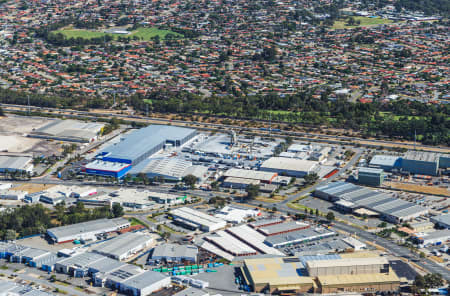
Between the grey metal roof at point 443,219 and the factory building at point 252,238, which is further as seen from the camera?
the grey metal roof at point 443,219

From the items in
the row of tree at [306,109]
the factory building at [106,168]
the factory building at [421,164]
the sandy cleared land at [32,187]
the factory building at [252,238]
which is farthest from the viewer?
the row of tree at [306,109]

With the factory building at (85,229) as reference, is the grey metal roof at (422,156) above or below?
above

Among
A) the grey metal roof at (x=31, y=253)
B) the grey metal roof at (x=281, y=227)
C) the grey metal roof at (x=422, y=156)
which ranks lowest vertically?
the grey metal roof at (x=31, y=253)

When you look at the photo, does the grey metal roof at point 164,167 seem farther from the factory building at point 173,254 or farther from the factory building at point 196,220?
the factory building at point 173,254

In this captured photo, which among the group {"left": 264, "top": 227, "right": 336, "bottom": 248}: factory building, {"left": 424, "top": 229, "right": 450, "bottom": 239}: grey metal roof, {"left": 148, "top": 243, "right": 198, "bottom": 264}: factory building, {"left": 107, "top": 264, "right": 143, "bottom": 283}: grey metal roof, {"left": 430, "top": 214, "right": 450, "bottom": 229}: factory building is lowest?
{"left": 107, "top": 264, "right": 143, "bottom": 283}: grey metal roof

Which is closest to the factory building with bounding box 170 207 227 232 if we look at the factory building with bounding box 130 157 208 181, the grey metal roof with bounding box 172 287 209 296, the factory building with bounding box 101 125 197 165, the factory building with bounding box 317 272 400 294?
the factory building with bounding box 130 157 208 181

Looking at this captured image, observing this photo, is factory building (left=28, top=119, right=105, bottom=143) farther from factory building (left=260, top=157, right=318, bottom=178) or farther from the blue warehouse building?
factory building (left=260, top=157, right=318, bottom=178)

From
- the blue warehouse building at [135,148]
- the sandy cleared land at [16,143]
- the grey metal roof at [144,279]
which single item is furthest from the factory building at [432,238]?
the sandy cleared land at [16,143]

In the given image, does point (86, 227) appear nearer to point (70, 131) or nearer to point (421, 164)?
point (70, 131)
